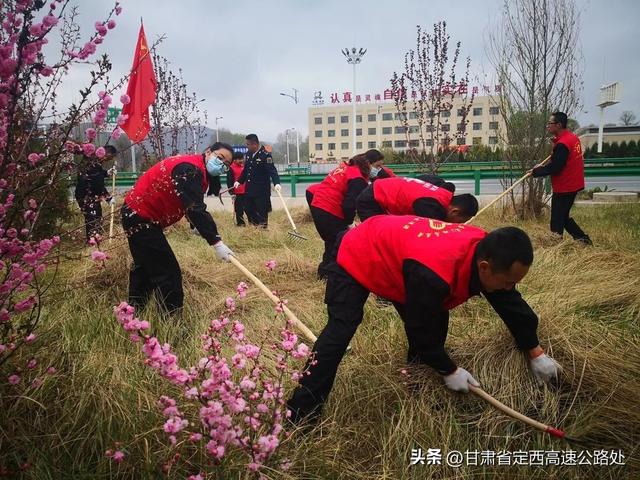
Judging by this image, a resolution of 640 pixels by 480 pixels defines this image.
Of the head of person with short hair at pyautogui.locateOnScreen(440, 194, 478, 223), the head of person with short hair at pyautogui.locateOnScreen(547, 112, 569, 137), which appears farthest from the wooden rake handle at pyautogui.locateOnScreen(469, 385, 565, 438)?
the head of person with short hair at pyautogui.locateOnScreen(547, 112, 569, 137)

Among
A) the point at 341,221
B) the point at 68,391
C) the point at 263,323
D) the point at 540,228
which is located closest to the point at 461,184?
the point at 540,228

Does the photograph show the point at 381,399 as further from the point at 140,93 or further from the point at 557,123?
the point at 140,93

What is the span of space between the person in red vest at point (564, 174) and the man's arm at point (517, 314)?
3.77 m

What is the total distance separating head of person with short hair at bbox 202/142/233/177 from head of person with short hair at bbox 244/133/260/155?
484 centimetres

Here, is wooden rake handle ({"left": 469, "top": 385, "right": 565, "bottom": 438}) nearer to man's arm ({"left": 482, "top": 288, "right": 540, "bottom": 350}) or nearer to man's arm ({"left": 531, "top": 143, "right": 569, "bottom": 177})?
man's arm ({"left": 482, "top": 288, "right": 540, "bottom": 350})

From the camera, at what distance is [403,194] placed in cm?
352

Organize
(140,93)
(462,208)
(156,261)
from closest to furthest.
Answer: (462,208) → (156,261) → (140,93)

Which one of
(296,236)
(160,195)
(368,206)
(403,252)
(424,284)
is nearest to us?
(424,284)

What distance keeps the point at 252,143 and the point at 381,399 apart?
6.86 meters

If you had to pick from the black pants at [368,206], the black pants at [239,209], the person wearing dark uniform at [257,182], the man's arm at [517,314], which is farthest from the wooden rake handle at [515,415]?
the black pants at [239,209]

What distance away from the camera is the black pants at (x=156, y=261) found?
11.6 ft

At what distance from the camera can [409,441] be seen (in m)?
2.11

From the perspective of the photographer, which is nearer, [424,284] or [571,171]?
[424,284]

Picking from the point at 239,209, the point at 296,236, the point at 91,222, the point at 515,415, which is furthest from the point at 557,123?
the point at 239,209
